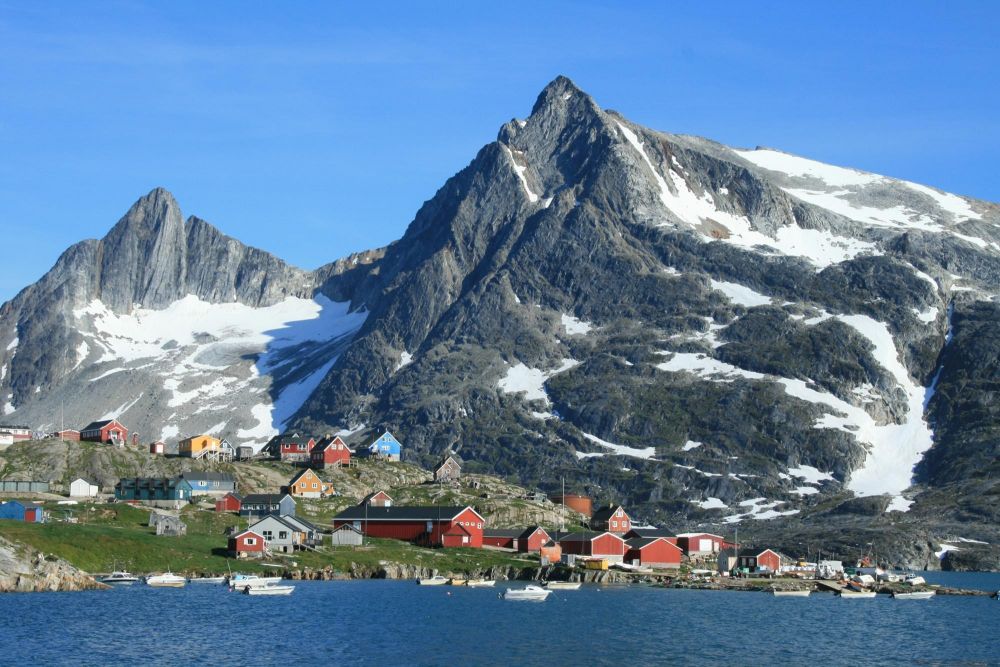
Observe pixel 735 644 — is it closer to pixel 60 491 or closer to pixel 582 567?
pixel 582 567

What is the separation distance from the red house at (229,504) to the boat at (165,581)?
159 ft

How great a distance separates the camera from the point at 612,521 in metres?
186

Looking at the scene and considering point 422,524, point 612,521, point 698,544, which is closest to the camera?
point 422,524

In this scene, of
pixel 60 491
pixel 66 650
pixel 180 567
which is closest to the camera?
pixel 66 650

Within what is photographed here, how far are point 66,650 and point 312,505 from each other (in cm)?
10191

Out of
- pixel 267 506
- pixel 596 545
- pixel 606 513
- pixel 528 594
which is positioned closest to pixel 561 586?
pixel 528 594

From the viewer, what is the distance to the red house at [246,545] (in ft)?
453

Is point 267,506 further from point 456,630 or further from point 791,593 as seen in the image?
point 456,630

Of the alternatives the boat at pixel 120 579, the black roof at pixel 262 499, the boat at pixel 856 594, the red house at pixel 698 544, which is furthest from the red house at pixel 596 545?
the boat at pixel 120 579

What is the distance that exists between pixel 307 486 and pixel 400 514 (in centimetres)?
2813

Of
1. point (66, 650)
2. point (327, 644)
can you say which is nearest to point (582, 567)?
point (327, 644)

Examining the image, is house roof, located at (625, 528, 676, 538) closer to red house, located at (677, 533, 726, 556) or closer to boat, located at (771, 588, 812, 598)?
red house, located at (677, 533, 726, 556)

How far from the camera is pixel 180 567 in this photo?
129500 mm

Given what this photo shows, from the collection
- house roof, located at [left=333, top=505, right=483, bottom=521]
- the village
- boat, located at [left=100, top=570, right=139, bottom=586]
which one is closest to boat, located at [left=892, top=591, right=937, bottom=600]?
the village
